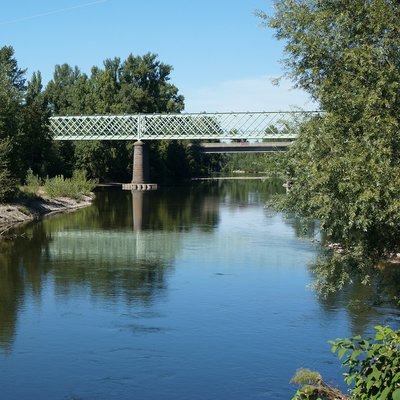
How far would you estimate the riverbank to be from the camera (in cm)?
4859

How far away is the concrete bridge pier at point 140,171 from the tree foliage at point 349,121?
90037 millimetres

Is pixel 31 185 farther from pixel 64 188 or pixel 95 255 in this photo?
pixel 95 255

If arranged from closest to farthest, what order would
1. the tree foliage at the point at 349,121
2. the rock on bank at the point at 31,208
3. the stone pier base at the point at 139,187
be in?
the tree foliage at the point at 349,121
the rock on bank at the point at 31,208
the stone pier base at the point at 139,187

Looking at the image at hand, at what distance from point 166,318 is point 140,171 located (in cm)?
8781

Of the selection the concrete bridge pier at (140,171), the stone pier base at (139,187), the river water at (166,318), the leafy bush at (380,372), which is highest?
the concrete bridge pier at (140,171)

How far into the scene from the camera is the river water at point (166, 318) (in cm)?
1636

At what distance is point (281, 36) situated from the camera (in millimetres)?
16344

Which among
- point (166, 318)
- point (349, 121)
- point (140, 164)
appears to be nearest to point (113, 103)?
point (140, 164)

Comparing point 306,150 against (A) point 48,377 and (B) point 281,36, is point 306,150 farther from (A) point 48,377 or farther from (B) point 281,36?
(A) point 48,377

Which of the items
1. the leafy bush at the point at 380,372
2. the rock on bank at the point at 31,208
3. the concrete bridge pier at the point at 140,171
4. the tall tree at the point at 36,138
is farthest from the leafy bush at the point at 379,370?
the concrete bridge pier at the point at 140,171

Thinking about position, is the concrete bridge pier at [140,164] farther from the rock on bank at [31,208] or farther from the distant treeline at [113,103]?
the rock on bank at [31,208]

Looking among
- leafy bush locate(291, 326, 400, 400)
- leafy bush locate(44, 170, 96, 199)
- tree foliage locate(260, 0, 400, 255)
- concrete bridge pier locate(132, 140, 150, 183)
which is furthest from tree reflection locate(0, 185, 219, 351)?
concrete bridge pier locate(132, 140, 150, 183)

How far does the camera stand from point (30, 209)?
54.0 meters

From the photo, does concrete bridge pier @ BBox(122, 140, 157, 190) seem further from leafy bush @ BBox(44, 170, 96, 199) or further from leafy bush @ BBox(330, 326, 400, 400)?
leafy bush @ BBox(330, 326, 400, 400)
